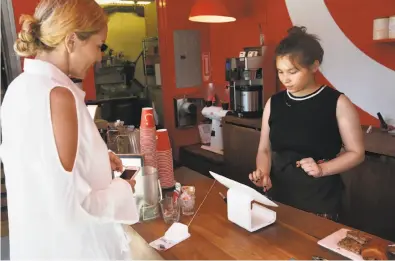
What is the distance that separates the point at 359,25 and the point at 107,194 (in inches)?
106

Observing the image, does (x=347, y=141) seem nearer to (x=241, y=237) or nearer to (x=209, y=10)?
(x=241, y=237)

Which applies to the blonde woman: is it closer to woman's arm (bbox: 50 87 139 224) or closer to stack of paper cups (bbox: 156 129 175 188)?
woman's arm (bbox: 50 87 139 224)

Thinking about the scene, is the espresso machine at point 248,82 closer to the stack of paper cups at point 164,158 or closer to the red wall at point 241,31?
the red wall at point 241,31

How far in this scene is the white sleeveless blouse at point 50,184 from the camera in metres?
1.04

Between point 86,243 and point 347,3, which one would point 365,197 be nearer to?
point 347,3

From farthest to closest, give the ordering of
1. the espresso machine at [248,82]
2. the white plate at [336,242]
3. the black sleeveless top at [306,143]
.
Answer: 1. the espresso machine at [248,82]
2. the black sleeveless top at [306,143]
3. the white plate at [336,242]

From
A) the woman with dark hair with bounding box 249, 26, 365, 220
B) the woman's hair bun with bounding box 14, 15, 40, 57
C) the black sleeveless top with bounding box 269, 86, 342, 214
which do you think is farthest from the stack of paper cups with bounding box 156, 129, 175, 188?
the woman's hair bun with bounding box 14, 15, 40, 57

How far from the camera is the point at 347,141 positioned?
166 cm

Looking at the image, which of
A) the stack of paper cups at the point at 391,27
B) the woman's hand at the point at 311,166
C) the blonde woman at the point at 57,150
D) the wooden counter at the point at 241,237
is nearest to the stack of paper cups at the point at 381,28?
the stack of paper cups at the point at 391,27

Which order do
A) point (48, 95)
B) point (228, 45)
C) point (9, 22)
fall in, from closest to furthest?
1. point (48, 95)
2. point (9, 22)
3. point (228, 45)

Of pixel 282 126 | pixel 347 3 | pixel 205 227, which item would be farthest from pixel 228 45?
pixel 205 227

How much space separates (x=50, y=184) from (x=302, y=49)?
119 centimetres

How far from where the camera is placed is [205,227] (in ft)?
4.91

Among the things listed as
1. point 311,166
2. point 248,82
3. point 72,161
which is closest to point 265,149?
point 311,166
